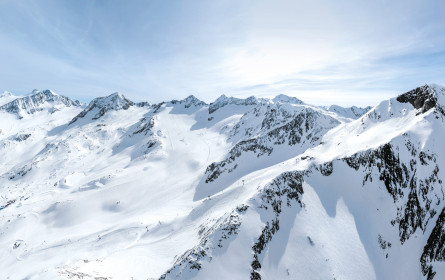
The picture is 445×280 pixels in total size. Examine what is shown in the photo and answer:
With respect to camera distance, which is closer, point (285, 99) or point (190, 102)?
point (285, 99)

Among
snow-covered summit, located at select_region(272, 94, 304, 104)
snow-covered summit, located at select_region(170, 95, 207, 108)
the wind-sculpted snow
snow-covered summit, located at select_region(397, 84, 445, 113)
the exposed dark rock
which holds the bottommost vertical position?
the exposed dark rock

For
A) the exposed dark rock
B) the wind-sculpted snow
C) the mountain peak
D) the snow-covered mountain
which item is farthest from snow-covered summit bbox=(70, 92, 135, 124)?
the exposed dark rock

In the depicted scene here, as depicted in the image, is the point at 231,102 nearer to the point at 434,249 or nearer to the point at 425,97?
the point at 425,97

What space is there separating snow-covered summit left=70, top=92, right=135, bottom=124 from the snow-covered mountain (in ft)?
330

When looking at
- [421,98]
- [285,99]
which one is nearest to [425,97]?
[421,98]

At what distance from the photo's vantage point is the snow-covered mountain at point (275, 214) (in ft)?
92.9

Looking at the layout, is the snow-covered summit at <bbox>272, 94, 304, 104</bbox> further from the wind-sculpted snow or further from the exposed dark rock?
the exposed dark rock

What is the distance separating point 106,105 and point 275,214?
169 m

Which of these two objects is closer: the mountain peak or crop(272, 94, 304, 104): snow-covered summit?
the mountain peak

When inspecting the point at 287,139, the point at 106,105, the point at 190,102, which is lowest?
the point at 287,139

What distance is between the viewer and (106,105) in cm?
16962

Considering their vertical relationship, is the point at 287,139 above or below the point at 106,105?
below

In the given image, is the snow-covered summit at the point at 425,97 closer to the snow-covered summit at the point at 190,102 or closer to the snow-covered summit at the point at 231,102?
the snow-covered summit at the point at 231,102

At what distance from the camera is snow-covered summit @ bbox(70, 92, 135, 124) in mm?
164625
